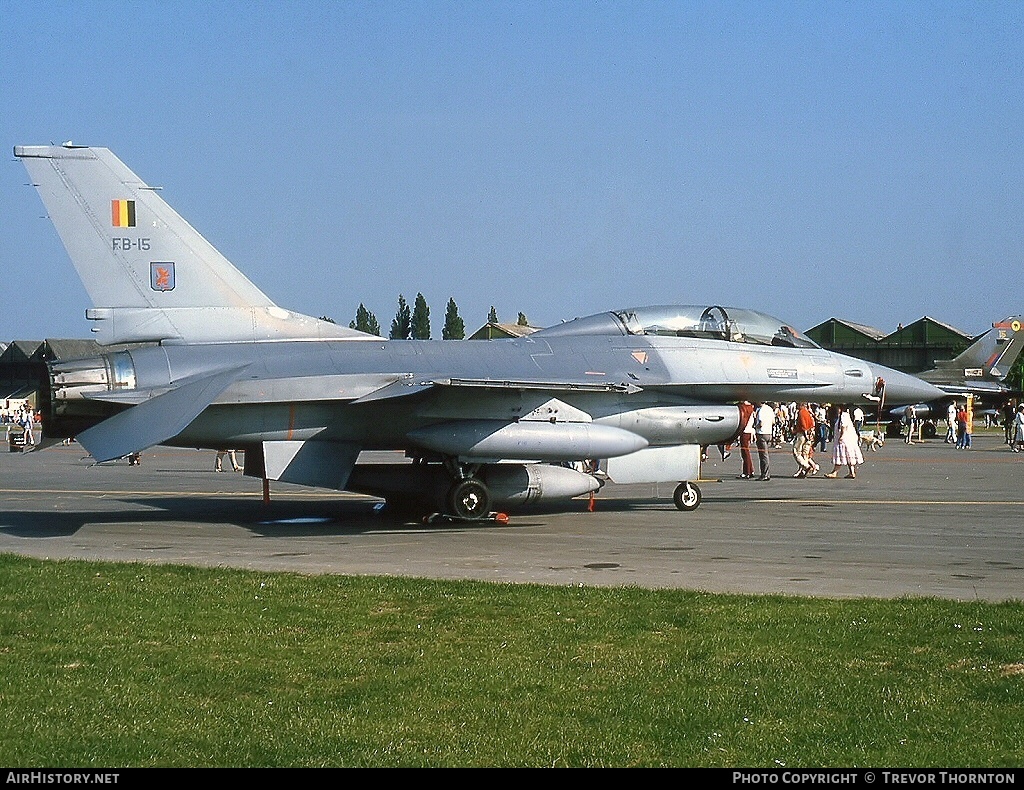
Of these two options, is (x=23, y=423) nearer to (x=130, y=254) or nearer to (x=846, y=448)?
(x=846, y=448)

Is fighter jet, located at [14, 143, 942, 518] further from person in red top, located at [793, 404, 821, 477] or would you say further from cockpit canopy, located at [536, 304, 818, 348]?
person in red top, located at [793, 404, 821, 477]

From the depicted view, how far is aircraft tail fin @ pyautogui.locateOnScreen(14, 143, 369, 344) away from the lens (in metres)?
14.8

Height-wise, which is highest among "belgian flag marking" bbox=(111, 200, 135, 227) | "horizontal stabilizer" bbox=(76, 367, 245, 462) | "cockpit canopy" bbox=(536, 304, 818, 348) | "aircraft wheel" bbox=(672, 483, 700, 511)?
"belgian flag marking" bbox=(111, 200, 135, 227)

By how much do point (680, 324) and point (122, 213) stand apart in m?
8.21

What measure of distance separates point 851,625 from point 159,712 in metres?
4.87

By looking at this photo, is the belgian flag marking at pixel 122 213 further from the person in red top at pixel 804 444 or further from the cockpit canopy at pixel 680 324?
the person in red top at pixel 804 444

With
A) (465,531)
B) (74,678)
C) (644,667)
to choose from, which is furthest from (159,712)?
(465,531)

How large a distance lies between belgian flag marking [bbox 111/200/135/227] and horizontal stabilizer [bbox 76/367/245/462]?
2.59 meters

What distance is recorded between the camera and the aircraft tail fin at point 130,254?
14750 millimetres

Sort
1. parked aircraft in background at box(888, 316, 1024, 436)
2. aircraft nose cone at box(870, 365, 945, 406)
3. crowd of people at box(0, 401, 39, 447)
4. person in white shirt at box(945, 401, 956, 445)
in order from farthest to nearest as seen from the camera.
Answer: parked aircraft in background at box(888, 316, 1024, 436) < person in white shirt at box(945, 401, 956, 445) < crowd of people at box(0, 401, 39, 447) < aircraft nose cone at box(870, 365, 945, 406)

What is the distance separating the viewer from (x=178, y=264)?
15266 mm

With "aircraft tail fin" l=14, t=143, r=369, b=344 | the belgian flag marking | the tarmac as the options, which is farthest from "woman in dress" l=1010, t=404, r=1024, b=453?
the belgian flag marking
